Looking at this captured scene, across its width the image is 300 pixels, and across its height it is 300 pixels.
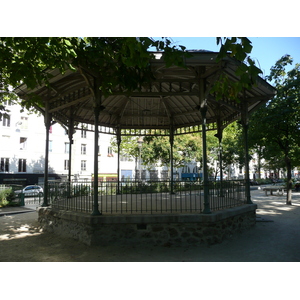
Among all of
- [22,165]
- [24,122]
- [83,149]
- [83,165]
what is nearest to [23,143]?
[24,122]

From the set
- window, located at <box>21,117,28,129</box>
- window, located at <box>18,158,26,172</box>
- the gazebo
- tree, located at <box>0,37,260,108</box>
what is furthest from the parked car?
tree, located at <box>0,37,260,108</box>

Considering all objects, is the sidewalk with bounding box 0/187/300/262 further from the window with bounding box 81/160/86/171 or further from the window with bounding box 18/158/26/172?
the window with bounding box 81/160/86/171

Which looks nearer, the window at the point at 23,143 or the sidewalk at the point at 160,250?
the sidewalk at the point at 160,250

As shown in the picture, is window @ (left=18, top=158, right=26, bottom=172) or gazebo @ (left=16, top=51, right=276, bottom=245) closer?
gazebo @ (left=16, top=51, right=276, bottom=245)

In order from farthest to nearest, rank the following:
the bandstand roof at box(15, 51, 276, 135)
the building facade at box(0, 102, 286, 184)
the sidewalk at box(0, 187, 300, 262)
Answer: the building facade at box(0, 102, 286, 184) < the bandstand roof at box(15, 51, 276, 135) < the sidewalk at box(0, 187, 300, 262)

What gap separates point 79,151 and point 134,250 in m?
32.8

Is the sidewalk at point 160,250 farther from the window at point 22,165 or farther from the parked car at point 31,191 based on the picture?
the window at point 22,165

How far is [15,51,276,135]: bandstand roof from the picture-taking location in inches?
290

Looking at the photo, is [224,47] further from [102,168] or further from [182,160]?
[102,168]

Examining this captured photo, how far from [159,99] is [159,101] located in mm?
234

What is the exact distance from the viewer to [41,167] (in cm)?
3459

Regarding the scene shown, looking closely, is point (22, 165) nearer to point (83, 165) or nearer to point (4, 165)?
point (4, 165)

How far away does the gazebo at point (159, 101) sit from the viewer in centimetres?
706

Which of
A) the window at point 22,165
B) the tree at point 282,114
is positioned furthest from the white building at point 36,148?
A: the tree at point 282,114
